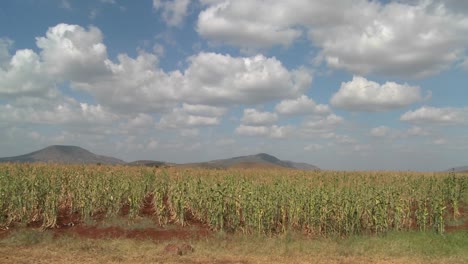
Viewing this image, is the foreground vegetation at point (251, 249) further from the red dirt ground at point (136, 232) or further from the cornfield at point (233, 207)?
the cornfield at point (233, 207)

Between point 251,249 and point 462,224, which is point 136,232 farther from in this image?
point 462,224

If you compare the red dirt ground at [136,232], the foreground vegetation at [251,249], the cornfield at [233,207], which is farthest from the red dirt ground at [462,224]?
the red dirt ground at [136,232]

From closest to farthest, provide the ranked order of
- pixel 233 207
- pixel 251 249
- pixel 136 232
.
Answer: pixel 251 249 < pixel 136 232 < pixel 233 207

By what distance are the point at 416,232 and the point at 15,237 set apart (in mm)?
15689

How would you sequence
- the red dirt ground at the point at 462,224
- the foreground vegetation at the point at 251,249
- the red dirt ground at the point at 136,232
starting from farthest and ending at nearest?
the red dirt ground at the point at 462,224, the red dirt ground at the point at 136,232, the foreground vegetation at the point at 251,249

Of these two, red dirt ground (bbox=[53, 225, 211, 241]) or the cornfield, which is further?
the cornfield

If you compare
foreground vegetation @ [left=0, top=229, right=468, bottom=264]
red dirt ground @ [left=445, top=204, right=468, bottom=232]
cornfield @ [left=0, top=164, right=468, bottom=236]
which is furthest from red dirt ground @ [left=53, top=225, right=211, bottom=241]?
red dirt ground @ [left=445, top=204, right=468, bottom=232]

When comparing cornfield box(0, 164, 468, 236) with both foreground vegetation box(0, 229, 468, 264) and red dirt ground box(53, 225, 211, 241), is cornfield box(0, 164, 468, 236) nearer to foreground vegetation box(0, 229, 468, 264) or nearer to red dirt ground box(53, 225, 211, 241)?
red dirt ground box(53, 225, 211, 241)

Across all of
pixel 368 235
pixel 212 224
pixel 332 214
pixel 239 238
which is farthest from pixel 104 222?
pixel 368 235

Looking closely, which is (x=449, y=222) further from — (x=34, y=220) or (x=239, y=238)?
(x=34, y=220)

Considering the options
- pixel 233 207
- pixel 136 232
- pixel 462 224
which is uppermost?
pixel 233 207

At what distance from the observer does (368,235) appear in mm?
16156

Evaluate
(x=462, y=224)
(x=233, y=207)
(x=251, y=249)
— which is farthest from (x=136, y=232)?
(x=462, y=224)

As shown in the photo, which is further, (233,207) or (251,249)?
(233,207)
